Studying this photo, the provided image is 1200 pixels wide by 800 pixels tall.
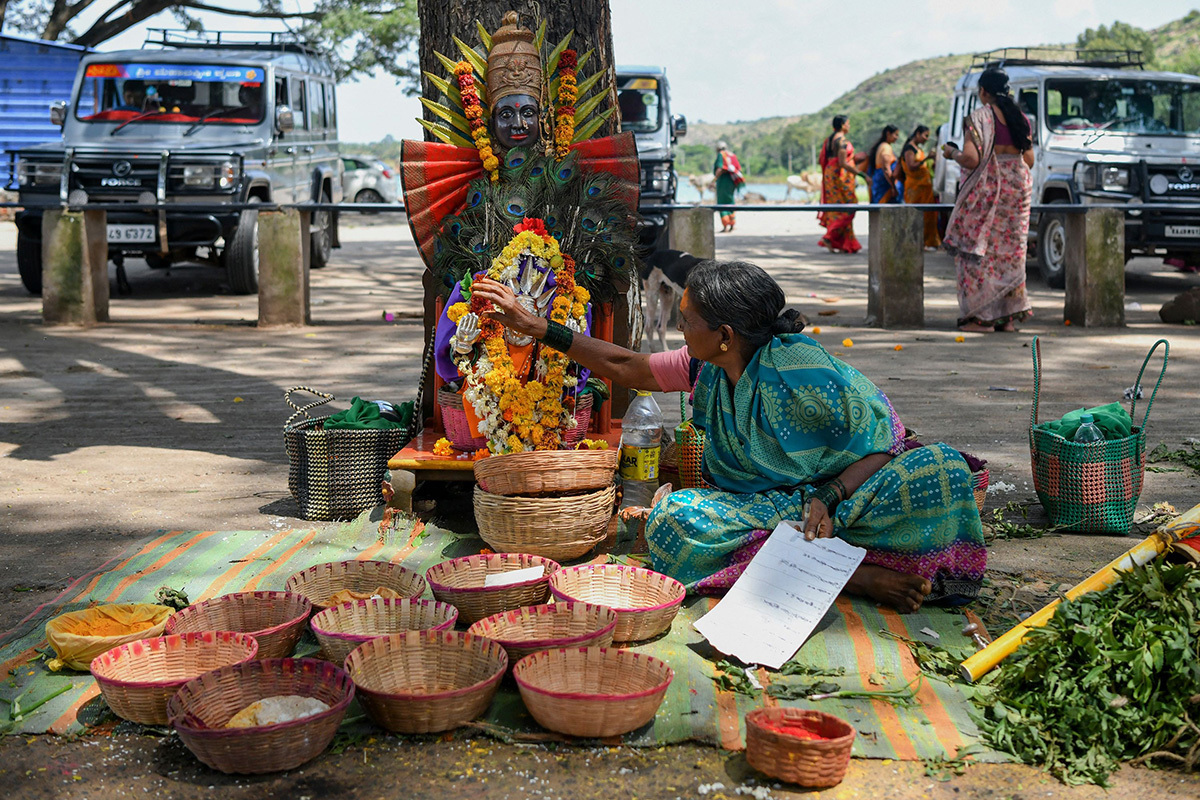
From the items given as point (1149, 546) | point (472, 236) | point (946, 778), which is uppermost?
point (472, 236)

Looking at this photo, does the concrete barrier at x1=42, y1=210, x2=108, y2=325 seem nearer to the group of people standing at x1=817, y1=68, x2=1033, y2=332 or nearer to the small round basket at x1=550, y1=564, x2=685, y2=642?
the group of people standing at x1=817, y1=68, x2=1033, y2=332

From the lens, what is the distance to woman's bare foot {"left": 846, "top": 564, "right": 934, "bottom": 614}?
3594mm

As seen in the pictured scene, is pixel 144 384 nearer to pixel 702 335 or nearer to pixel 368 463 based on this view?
pixel 368 463

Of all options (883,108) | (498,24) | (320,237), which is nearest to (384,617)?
(498,24)

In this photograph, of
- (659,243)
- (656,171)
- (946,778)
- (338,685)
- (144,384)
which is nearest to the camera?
(946,778)

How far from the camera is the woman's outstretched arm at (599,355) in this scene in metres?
3.86

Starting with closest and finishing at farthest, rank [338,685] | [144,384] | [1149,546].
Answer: [338,685], [1149,546], [144,384]

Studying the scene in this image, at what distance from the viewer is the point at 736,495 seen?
3.78m

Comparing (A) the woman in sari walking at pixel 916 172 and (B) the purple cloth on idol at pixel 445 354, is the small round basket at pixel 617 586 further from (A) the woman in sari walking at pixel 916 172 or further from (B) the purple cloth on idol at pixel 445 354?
(A) the woman in sari walking at pixel 916 172

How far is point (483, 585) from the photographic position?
144 inches

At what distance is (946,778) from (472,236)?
2710mm

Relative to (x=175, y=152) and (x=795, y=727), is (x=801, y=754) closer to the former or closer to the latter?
(x=795, y=727)

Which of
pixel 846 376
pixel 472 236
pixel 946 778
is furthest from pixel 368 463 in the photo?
pixel 946 778

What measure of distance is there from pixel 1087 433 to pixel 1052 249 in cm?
908
